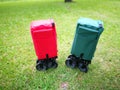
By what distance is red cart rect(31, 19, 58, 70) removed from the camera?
371 centimetres

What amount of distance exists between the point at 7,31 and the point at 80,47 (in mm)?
4107

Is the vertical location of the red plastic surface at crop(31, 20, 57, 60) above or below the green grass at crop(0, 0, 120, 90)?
above

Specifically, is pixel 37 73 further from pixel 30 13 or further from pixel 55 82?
pixel 30 13

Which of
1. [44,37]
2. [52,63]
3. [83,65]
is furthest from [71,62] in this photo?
[44,37]

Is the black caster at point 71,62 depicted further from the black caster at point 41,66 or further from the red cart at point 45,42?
the black caster at point 41,66

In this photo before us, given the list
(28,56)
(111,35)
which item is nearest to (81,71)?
(28,56)

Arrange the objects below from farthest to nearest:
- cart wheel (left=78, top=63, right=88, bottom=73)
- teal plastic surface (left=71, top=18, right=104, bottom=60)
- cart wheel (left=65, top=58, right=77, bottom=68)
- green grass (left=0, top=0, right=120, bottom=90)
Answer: cart wheel (left=65, top=58, right=77, bottom=68)
cart wheel (left=78, top=63, right=88, bottom=73)
green grass (left=0, top=0, right=120, bottom=90)
teal plastic surface (left=71, top=18, right=104, bottom=60)

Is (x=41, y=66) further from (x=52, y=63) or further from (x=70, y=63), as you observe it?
(x=70, y=63)

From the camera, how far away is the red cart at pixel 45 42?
371 centimetres

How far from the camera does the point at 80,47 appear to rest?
3.96 m

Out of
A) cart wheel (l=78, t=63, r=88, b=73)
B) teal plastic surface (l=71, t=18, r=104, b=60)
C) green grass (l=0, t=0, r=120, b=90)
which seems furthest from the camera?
cart wheel (l=78, t=63, r=88, b=73)

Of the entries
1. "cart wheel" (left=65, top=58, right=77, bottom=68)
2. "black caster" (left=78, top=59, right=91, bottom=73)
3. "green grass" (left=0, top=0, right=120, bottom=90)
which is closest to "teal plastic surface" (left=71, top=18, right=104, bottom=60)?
"black caster" (left=78, top=59, right=91, bottom=73)

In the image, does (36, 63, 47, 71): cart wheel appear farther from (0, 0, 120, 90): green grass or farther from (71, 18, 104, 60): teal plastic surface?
(71, 18, 104, 60): teal plastic surface

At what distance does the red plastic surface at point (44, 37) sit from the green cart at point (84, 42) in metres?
0.52
